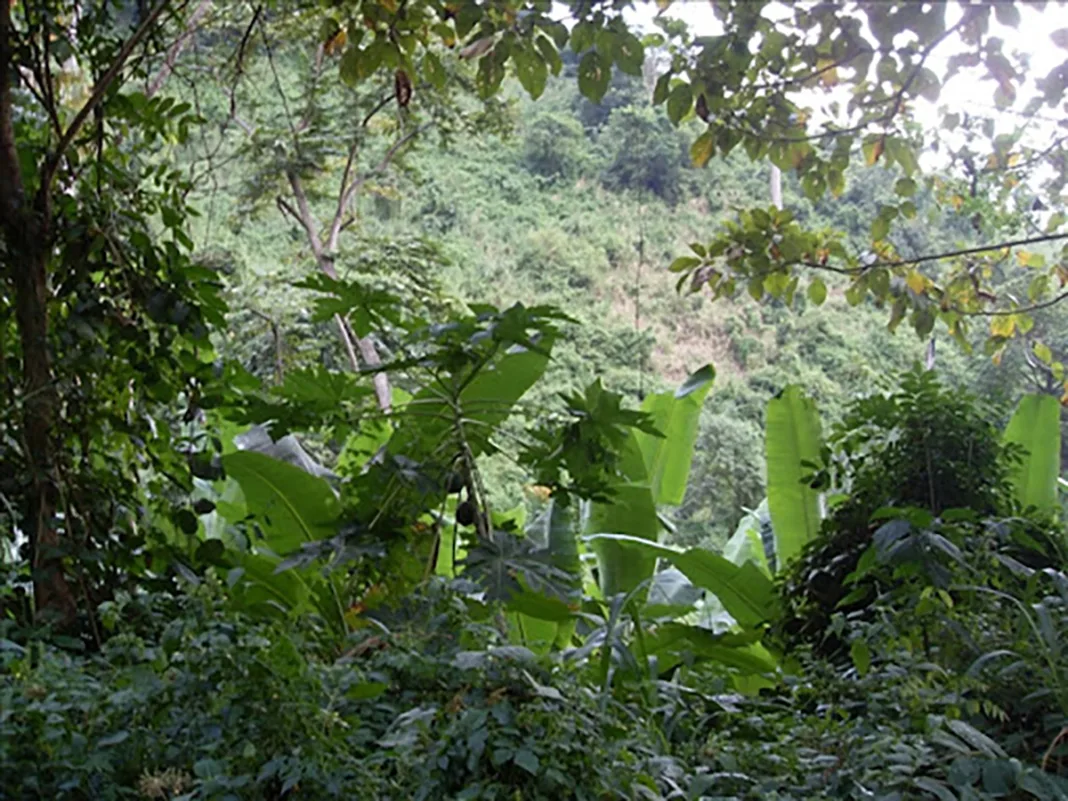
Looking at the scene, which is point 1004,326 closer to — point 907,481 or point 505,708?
point 907,481

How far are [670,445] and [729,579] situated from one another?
60 cm

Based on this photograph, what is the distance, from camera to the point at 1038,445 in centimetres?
217

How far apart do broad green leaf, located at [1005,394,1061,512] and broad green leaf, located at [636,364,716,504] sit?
699mm

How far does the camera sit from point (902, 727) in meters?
1.01

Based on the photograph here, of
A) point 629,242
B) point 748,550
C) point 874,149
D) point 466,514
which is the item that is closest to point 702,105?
point 874,149

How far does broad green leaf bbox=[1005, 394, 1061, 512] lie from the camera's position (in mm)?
2150

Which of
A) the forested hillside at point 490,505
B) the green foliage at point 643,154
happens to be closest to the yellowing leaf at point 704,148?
the forested hillside at point 490,505

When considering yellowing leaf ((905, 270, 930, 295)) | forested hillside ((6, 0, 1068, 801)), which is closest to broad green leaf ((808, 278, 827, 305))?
forested hillside ((6, 0, 1068, 801))

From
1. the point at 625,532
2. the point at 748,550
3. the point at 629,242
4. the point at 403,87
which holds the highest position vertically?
the point at 629,242

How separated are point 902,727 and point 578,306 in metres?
10.9

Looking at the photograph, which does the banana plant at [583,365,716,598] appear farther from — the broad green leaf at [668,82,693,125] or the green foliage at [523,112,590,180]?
the green foliage at [523,112,590,180]

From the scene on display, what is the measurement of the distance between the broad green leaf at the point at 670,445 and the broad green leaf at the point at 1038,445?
0.70 metres

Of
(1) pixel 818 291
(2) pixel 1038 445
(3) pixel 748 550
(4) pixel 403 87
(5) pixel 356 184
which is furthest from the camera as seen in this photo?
(5) pixel 356 184

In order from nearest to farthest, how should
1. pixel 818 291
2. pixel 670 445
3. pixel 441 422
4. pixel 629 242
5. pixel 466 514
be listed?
1. pixel 466 514
2. pixel 441 422
3. pixel 818 291
4. pixel 670 445
5. pixel 629 242
